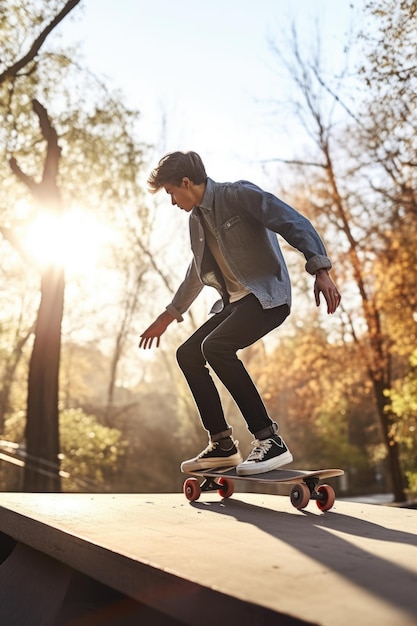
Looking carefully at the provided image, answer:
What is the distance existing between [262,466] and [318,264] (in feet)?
3.38

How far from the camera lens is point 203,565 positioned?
159cm

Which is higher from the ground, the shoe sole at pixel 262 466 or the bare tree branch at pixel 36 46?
the bare tree branch at pixel 36 46

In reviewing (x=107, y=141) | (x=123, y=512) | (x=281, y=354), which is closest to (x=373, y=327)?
(x=281, y=354)

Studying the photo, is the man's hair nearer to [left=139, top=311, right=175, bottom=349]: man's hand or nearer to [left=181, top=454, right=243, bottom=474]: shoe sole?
[left=139, top=311, right=175, bottom=349]: man's hand

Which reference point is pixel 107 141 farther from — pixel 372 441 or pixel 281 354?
pixel 372 441

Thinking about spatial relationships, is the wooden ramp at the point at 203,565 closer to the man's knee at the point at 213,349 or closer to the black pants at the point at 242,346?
the black pants at the point at 242,346

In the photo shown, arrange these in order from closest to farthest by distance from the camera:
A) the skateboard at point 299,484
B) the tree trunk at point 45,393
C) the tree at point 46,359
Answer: the skateboard at point 299,484
the tree trunk at point 45,393
the tree at point 46,359

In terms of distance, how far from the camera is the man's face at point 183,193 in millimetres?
3684

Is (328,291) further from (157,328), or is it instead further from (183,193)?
(157,328)

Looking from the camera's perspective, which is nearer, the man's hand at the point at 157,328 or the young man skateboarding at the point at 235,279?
the young man skateboarding at the point at 235,279

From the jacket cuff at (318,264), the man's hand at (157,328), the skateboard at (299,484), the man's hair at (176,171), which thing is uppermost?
the man's hair at (176,171)

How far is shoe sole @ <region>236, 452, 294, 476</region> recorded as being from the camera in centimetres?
331

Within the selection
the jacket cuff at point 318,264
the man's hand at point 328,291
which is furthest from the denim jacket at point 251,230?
the man's hand at point 328,291

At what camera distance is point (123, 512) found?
2682 mm
